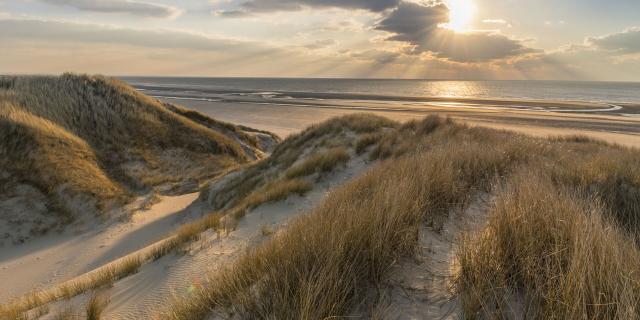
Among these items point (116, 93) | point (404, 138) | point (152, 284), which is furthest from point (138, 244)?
point (116, 93)

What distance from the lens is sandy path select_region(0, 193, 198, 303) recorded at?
8.18 meters

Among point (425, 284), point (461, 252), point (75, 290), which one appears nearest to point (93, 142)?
point (75, 290)

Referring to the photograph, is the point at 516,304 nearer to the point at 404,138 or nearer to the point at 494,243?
the point at 494,243

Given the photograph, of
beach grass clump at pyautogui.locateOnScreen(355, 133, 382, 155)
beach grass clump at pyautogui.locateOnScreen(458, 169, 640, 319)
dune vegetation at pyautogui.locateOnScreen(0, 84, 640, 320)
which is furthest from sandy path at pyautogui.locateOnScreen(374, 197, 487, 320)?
beach grass clump at pyautogui.locateOnScreen(355, 133, 382, 155)

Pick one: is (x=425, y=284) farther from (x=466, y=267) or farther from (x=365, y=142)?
(x=365, y=142)

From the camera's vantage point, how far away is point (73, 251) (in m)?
9.77

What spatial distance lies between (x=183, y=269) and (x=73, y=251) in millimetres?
7686

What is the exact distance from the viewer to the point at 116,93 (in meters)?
20.1

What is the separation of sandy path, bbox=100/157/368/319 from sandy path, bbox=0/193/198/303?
189 inches

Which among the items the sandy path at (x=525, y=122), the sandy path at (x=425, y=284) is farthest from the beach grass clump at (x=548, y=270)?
the sandy path at (x=525, y=122)

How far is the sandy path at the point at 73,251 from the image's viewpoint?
8.18m

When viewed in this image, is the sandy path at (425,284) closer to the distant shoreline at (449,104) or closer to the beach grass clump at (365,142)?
the beach grass clump at (365,142)

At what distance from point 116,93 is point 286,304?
22.6 metres

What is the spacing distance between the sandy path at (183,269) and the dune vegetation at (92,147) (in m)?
9.24
